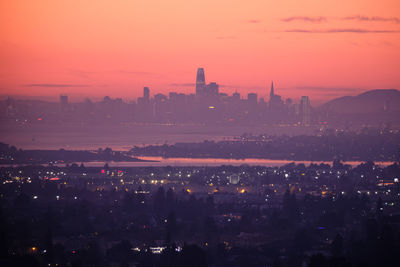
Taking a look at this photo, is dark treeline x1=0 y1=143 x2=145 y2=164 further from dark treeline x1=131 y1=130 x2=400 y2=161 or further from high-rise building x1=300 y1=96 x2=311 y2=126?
high-rise building x1=300 y1=96 x2=311 y2=126

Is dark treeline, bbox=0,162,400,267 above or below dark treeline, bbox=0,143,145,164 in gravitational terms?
below

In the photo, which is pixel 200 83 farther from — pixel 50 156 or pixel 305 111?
pixel 50 156

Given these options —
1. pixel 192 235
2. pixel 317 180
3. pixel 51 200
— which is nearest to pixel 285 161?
pixel 317 180

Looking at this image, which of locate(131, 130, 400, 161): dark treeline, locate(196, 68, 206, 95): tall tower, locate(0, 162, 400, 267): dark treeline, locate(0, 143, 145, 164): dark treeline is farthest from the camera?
locate(196, 68, 206, 95): tall tower

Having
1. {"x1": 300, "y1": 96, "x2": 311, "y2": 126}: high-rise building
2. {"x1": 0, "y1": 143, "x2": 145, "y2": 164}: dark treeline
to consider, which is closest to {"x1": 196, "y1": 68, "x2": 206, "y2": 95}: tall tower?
{"x1": 300, "y1": 96, "x2": 311, "y2": 126}: high-rise building

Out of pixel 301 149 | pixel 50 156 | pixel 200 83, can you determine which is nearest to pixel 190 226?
pixel 50 156

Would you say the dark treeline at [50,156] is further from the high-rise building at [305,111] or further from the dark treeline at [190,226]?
the high-rise building at [305,111]

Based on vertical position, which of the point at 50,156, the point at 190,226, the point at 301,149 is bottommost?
the point at 190,226

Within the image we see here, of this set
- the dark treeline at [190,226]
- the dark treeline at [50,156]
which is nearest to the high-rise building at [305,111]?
the dark treeline at [50,156]

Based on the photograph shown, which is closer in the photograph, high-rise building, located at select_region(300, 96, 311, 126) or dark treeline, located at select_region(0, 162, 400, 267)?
dark treeline, located at select_region(0, 162, 400, 267)
